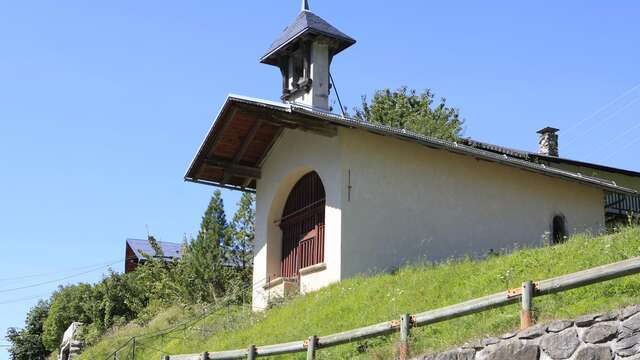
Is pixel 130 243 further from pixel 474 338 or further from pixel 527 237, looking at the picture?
A: pixel 474 338

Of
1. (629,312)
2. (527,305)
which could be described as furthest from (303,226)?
(629,312)

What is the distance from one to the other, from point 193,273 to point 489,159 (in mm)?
10942

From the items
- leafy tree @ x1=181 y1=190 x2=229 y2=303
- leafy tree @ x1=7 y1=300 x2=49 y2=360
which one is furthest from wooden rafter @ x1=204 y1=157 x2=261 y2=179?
leafy tree @ x1=7 y1=300 x2=49 y2=360

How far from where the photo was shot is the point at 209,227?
31109 millimetres

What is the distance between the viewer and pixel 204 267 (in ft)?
92.6

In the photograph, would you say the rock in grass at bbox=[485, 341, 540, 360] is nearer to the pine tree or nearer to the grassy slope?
the grassy slope

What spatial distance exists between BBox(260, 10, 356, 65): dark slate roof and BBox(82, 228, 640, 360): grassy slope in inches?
291

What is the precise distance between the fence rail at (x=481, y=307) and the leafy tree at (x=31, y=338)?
3627 centimetres

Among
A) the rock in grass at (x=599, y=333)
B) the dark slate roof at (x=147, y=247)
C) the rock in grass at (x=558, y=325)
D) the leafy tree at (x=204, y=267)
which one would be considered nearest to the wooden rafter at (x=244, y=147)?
the leafy tree at (x=204, y=267)

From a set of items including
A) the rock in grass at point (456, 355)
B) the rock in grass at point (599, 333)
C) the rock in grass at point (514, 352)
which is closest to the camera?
the rock in grass at point (599, 333)

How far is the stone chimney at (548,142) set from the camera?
35562mm

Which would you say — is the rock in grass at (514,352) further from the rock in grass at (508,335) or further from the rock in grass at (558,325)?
the rock in grass at (558,325)

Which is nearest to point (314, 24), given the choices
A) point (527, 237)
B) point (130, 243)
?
point (527, 237)

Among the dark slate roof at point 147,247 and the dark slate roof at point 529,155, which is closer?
the dark slate roof at point 529,155
